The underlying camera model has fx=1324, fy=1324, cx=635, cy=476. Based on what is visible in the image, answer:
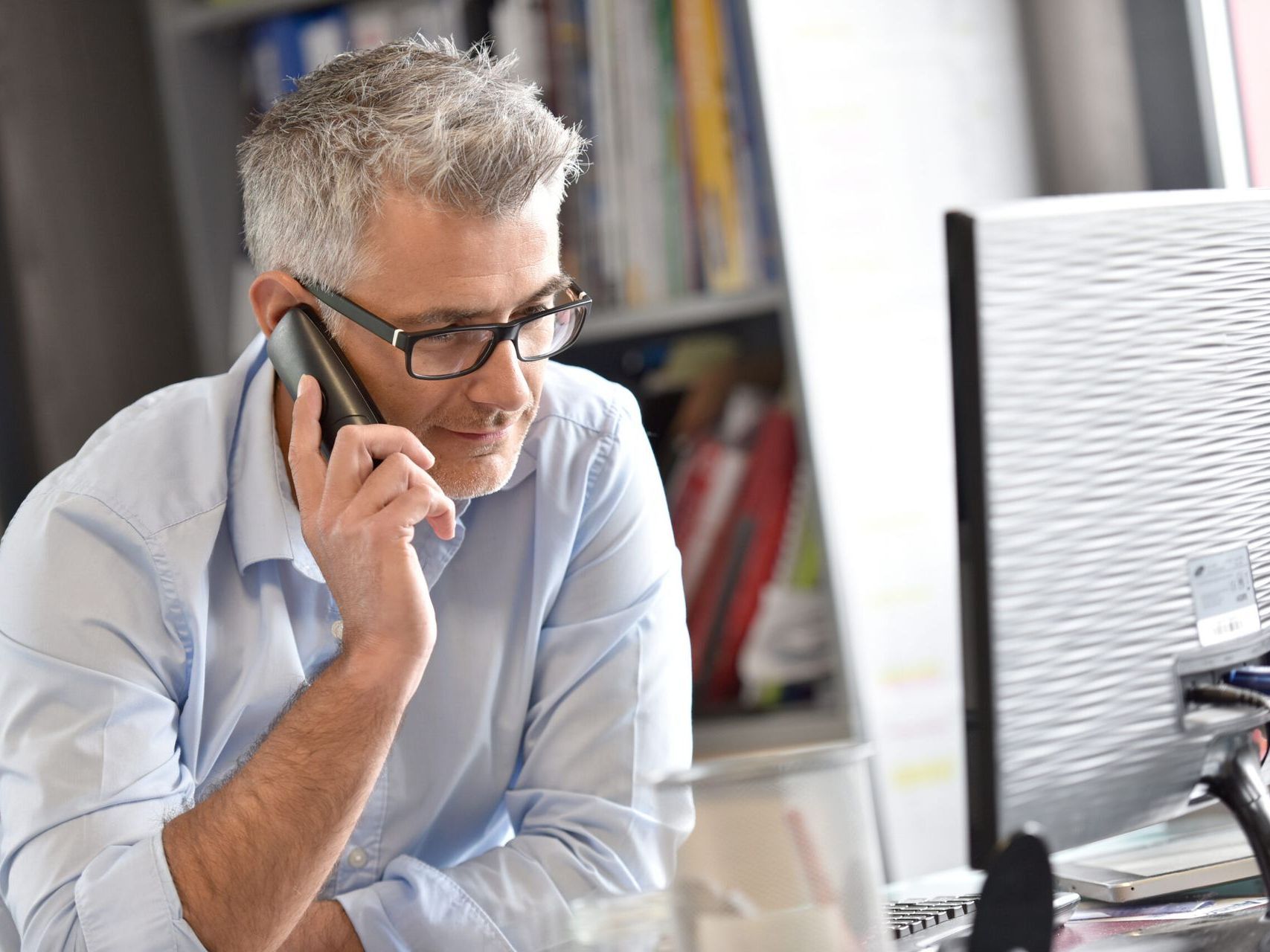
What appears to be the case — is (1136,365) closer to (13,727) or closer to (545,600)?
(545,600)

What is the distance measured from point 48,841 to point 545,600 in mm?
472

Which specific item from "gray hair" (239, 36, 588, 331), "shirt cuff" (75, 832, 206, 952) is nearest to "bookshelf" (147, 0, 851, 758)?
"gray hair" (239, 36, 588, 331)

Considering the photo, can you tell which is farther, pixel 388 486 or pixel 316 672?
pixel 316 672

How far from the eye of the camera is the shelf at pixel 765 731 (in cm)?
192

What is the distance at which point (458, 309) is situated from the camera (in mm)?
1126

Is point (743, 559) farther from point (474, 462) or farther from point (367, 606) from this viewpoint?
point (367, 606)

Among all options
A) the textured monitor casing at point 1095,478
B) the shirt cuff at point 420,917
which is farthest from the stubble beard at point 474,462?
the textured monitor casing at point 1095,478

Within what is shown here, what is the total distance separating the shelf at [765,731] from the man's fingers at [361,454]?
0.93 meters

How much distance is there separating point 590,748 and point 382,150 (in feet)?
1.87

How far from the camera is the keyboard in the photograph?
87 cm

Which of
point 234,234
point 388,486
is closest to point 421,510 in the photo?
point 388,486

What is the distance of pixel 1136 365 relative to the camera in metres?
0.70

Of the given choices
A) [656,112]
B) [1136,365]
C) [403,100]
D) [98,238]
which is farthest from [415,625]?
[98,238]

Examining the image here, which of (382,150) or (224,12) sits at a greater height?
(224,12)
